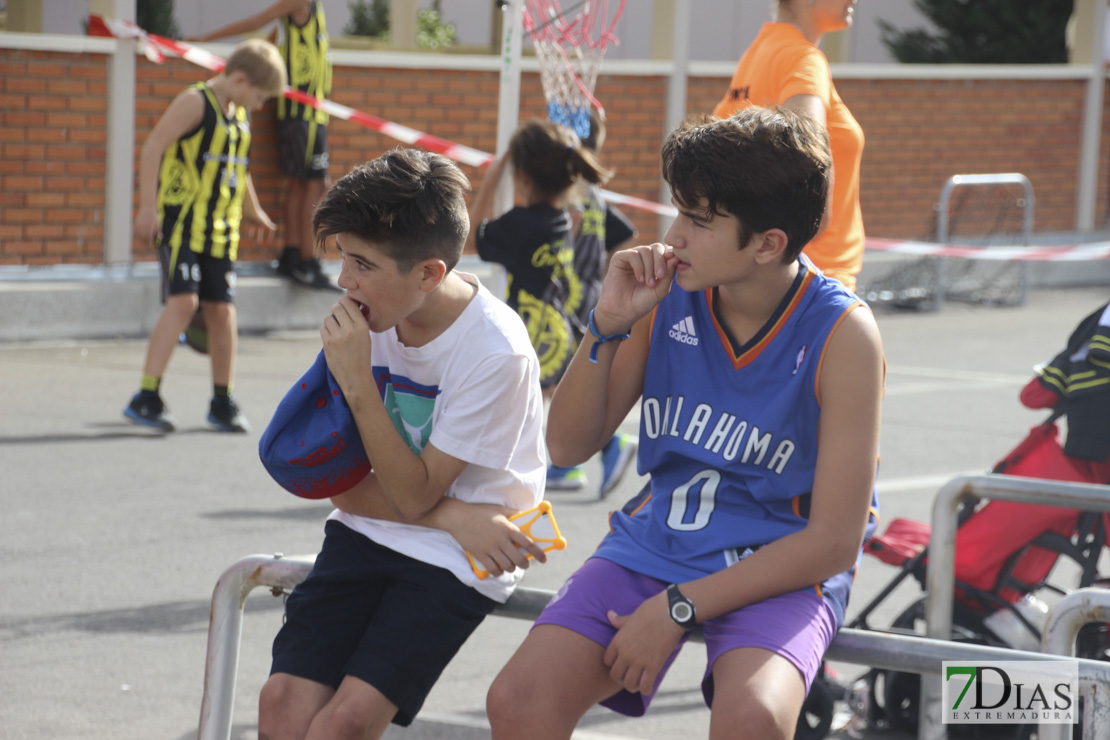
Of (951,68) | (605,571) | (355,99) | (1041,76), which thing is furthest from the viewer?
(1041,76)

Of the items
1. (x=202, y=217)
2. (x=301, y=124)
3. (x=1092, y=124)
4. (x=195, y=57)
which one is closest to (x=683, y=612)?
(x=202, y=217)

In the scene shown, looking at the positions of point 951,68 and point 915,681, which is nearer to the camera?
point 915,681

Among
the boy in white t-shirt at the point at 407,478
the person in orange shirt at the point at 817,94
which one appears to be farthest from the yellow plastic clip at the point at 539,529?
the person in orange shirt at the point at 817,94

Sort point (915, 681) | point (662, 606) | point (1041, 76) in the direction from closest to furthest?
point (662, 606) → point (915, 681) → point (1041, 76)

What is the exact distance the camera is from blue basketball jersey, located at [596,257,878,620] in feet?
8.89

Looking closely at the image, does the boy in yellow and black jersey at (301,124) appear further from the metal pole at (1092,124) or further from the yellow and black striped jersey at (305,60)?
the metal pole at (1092,124)

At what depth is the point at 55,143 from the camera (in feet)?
32.1

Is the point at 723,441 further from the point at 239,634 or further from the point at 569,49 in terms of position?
the point at 569,49

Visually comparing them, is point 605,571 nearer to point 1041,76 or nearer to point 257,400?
point 257,400

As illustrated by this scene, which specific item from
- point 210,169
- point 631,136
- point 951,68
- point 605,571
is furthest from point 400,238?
point 951,68

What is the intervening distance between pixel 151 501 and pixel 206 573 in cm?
103

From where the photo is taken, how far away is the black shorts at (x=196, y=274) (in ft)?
23.5

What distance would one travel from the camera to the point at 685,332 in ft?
9.45

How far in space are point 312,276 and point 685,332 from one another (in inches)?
316
